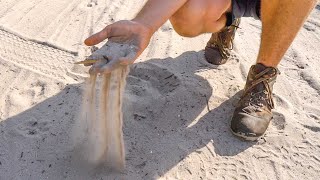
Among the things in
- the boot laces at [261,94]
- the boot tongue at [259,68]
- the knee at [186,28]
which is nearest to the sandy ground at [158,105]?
the boot laces at [261,94]

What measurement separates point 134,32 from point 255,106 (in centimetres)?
90

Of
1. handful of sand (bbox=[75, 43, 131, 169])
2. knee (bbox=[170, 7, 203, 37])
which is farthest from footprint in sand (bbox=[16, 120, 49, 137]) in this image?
knee (bbox=[170, 7, 203, 37])

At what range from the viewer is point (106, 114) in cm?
195

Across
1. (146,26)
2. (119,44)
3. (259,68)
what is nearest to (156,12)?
(146,26)

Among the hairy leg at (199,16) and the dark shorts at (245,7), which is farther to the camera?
the dark shorts at (245,7)

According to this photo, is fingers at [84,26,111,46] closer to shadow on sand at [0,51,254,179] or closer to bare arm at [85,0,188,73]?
bare arm at [85,0,188,73]

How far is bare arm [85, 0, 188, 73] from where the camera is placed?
5.77ft

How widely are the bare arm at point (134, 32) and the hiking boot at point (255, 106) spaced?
0.66 m

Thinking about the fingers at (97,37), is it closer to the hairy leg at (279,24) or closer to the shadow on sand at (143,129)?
the shadow on sand at (143,129)

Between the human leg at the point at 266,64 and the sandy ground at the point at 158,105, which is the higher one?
the human leg at the point at 266,64

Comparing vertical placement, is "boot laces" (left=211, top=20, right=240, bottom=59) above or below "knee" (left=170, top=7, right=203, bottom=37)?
below

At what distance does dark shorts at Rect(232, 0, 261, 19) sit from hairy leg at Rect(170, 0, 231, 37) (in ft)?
0.13

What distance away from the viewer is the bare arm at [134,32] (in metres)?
1.76

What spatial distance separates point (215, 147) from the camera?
2.28 m
